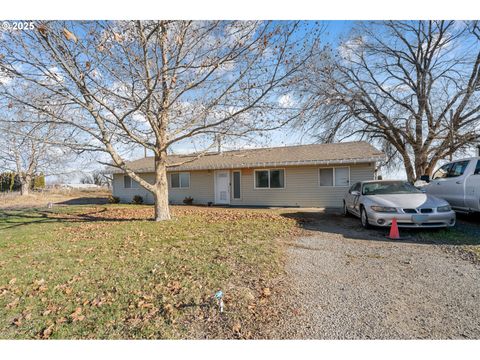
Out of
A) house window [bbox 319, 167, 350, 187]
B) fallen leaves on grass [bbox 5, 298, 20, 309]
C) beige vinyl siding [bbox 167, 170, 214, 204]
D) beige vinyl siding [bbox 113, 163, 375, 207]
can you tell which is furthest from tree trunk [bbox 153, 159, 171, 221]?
Answer: house window [bbox 319, 167, 350, 187]

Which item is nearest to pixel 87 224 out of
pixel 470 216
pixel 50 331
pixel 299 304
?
pixel 50 331

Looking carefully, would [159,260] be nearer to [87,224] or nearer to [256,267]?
[256,267]

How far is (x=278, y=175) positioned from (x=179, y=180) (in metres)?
7.13

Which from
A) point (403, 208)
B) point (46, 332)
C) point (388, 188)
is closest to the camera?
point (46, 332)

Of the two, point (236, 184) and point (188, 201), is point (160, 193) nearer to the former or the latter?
point (236, 184)

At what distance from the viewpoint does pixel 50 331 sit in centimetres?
265

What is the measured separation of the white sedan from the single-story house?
4.93 meters

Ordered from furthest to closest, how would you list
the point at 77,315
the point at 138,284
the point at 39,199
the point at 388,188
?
the point at 39,199 < the point at 388,188 < the point at 138,284 < the point at 77,315

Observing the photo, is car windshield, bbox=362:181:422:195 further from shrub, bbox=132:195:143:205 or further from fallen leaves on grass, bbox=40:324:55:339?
shrub, bbox=132:195:143:205

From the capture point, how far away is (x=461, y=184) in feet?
23.7

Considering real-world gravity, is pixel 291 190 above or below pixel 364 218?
above

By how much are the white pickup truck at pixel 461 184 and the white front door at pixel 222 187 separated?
1047cm

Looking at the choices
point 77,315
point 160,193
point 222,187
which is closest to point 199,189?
point 222,187

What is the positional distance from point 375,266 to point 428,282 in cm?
77
